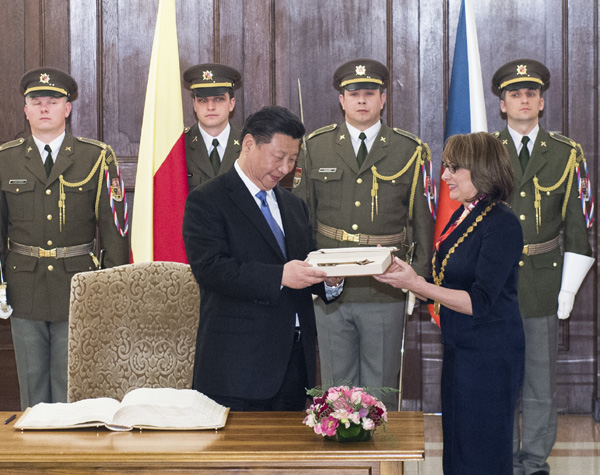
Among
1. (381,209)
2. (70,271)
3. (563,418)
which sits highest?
(381,209)

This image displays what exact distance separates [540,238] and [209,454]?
2458mm

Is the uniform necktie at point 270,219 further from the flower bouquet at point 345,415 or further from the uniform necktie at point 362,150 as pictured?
the uniform necktie at point 362,150

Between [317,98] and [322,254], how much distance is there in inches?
96.2

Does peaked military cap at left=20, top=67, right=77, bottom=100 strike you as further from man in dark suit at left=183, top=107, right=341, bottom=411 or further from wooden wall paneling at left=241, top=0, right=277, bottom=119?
man in dark suit at left=183, top=107, right=341, bottom=411

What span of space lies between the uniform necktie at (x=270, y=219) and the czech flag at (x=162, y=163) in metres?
1.61

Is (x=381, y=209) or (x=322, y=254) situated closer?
(x=322, y=254)

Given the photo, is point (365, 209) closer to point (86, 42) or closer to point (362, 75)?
point (362, 75)

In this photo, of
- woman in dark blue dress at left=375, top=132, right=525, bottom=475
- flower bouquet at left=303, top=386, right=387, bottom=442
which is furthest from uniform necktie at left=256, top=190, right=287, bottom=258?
flower bouquet at left=303, top=386, right=387, bottom=442

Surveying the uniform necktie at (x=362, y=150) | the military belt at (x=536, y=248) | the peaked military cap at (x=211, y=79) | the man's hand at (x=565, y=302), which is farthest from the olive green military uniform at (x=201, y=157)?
the man's hand at (x=565, y=302)

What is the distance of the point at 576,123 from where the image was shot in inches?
188

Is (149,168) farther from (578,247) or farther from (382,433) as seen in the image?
(382,433)

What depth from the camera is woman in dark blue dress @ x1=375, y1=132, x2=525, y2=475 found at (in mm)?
2617

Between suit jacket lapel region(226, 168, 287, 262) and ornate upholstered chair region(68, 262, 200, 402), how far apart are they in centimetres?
34

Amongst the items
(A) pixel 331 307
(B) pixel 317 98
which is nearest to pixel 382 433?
(A) pixel 331 307
